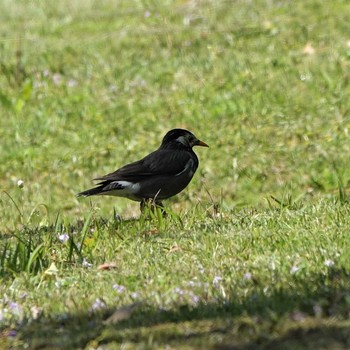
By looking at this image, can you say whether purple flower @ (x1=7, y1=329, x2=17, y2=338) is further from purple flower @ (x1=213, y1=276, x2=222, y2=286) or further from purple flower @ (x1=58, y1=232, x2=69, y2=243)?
purple flower @ (x1=58, y1=232, x2=69, y2=243)

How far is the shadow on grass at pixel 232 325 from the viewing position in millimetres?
4512

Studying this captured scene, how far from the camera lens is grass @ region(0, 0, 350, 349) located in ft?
16.7

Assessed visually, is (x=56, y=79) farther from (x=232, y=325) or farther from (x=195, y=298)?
(x=232, y=325)

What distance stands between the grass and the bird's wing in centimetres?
39

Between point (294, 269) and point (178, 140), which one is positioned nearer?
point (294, 269)

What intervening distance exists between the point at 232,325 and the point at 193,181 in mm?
6491

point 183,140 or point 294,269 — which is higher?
point 183,140

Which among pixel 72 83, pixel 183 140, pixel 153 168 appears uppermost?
pixel 72 83

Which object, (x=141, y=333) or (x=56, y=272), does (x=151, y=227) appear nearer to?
(x=56, y=272)

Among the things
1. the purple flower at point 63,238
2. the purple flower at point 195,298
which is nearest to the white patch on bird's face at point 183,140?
the purple flower at point 63,238

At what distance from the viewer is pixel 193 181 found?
11188mm

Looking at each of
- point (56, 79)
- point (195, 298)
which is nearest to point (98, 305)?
point (195, 298)

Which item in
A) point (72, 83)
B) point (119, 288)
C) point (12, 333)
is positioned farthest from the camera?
point (72, 83)

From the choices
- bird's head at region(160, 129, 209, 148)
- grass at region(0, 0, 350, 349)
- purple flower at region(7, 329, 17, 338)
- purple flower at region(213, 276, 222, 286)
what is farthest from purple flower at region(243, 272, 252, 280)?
bird's head at region(160, 129, 209, 148)
